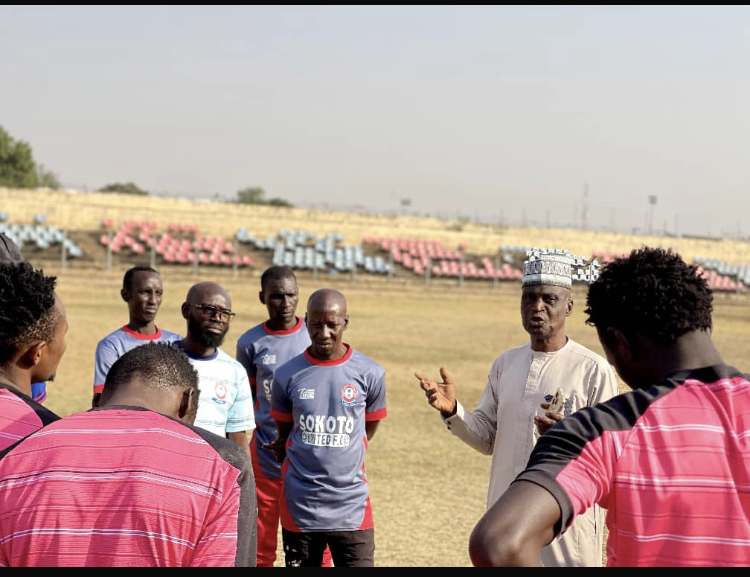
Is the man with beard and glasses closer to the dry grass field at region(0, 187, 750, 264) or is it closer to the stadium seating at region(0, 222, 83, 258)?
the stadium seating at region(0, 222, 83, 258)

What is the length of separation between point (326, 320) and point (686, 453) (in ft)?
12.0

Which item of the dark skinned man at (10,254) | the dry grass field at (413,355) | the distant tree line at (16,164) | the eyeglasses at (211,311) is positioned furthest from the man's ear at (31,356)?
the distant tree line at (16,164)

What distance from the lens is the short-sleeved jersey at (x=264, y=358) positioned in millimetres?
6406

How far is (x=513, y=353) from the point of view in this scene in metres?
4.52

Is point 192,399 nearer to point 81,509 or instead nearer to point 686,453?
point 81,509

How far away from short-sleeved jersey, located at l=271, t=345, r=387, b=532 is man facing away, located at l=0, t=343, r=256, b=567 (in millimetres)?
2670

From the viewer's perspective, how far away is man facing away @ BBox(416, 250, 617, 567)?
4.13 meters

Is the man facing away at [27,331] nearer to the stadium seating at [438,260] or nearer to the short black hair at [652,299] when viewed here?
the short black hair at [652,299]

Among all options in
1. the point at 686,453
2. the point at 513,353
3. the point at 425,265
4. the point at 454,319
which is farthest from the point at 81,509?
the point at 425,265

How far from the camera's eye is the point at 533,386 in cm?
425

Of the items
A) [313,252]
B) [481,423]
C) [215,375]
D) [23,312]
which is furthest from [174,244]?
[23,312]

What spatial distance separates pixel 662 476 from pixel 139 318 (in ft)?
17.6

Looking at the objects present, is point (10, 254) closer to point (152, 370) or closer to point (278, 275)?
point (152, 370)

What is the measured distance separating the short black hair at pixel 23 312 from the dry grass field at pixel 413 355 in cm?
477
